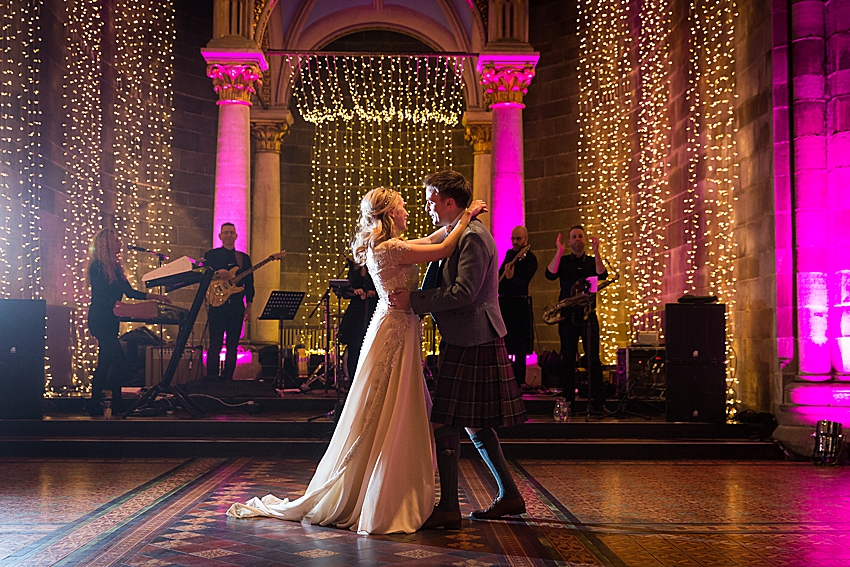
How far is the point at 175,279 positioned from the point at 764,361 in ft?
17.6

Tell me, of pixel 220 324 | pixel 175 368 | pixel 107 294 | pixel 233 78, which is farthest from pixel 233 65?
pixel 175 368

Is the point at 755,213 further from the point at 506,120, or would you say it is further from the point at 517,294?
the point at 506,120

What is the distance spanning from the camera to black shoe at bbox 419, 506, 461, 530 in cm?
413

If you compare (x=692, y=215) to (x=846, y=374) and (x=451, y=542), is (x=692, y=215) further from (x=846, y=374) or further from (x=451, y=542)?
(x=451, y=542)

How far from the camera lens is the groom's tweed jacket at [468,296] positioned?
416 cm

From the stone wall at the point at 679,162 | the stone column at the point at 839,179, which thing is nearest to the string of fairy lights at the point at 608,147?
the stone wall at the point at 679,162

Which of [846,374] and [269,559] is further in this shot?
[846,374]

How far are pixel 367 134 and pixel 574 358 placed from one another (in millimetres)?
Answer: 9081

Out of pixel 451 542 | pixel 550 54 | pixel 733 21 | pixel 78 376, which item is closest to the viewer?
pixel 451 542

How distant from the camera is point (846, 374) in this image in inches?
277

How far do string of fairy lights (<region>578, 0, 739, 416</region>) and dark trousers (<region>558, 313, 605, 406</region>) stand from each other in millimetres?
1466

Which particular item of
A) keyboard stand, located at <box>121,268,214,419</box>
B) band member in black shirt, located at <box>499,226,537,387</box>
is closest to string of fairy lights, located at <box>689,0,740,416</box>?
band member in black shirt, located at <box>499,226,537,387</box>

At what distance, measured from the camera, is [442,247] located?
4254 mm

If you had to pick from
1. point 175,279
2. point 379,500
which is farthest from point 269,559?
point 175,279
